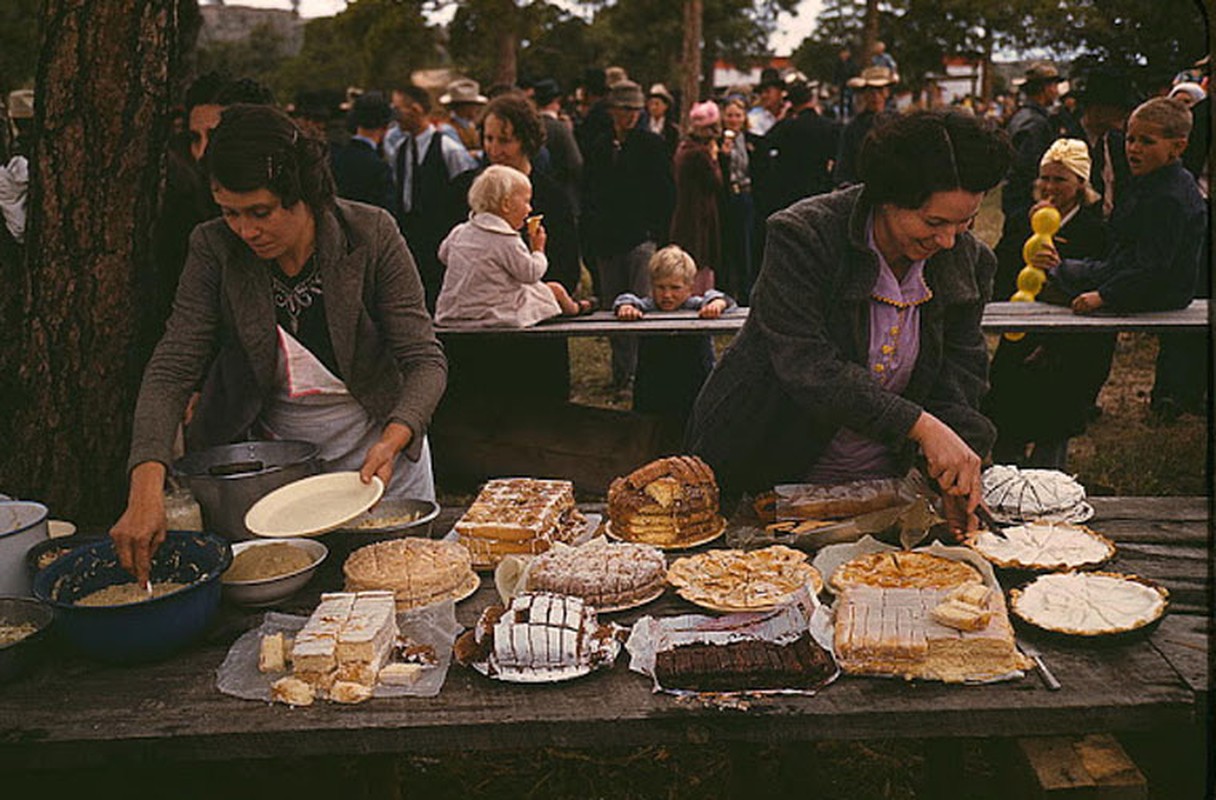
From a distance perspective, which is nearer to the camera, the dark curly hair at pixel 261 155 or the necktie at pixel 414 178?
Answer: the dark curly hair at pixel 261 155

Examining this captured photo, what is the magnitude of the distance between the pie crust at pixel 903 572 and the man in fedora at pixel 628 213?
543cm

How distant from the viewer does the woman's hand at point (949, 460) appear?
247 centimetres

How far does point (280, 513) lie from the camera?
2338 mm

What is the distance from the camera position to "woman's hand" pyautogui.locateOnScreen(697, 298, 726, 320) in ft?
17.6

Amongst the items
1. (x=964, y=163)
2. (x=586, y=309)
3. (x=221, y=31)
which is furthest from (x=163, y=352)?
(x=221, y=31)

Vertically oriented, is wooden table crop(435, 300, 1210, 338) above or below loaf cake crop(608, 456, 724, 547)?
above

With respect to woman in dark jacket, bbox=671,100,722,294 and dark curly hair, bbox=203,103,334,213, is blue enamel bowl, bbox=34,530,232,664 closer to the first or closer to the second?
dark curly hair, bbox=203,103,334,213

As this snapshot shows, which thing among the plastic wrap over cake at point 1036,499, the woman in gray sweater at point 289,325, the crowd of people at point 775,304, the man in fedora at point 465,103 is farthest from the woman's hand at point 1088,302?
the man in fedora at point 465,103

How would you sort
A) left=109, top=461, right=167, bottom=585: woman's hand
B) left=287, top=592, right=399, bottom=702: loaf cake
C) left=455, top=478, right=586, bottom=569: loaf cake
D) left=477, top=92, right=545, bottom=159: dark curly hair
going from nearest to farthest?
1. left=287, top=592, right=399, bottom=702: loaf cake
2. left=109, top=461, right=167, bottom=585: woman's hand
3. left=455, top=478, right=586, bottom=569: loaf cake
4. left=477, top=92, right=545, bottom=159: dark curly hair

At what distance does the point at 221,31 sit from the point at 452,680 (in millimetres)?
59576

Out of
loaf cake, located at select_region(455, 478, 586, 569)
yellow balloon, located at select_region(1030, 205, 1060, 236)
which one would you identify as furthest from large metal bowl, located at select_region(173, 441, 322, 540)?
yellow balloon, located at select_region(1030, 205, 1060, 236)

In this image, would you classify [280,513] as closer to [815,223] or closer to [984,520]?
[815,223]

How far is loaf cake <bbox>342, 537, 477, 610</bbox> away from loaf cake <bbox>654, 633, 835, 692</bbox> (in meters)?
0.58

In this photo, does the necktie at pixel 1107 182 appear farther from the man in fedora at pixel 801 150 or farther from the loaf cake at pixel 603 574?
the loaf cake at pixel 603 574
